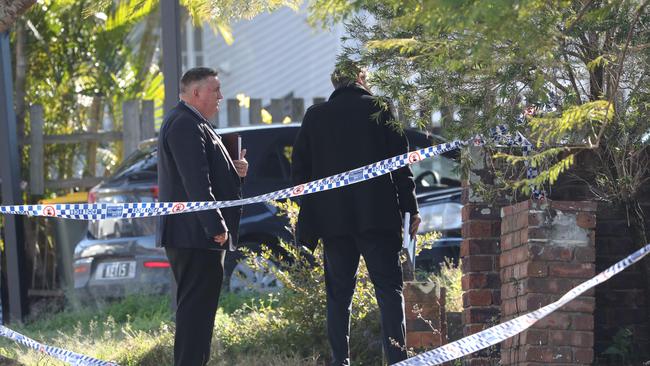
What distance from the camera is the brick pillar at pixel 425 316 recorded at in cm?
738

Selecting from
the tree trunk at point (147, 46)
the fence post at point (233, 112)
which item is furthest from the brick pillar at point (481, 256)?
the tree trunk at point (147, 46)

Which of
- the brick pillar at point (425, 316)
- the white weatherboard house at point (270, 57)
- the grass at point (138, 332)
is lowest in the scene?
the grass at point (138, 332)

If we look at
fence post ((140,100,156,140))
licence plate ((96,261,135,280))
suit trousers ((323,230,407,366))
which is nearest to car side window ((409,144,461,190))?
licence plate ((96,261,135,280))

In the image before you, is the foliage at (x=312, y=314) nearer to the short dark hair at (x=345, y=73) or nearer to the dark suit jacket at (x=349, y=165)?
the dark suit jacket at (x=349, y=165)

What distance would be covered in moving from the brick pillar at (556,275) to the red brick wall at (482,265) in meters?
0.67

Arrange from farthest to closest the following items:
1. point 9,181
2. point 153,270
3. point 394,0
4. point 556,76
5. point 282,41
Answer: point 282,41 < point 9,181 < point 153,270 < point 556,76 < point 394,0

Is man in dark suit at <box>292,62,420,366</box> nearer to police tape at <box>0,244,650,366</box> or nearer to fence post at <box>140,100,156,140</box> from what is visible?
police tape at <box>0,244,650,366</box>

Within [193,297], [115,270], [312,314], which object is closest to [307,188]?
[193,297]

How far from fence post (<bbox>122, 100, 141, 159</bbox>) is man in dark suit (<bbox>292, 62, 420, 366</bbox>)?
245 inches

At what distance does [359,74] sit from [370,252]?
992 mm

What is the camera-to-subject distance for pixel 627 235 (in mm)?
7113

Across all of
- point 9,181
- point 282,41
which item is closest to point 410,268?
point 9,181

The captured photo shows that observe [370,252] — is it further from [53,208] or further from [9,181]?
[9,181]

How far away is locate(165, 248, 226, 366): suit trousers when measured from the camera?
691 centimetres
